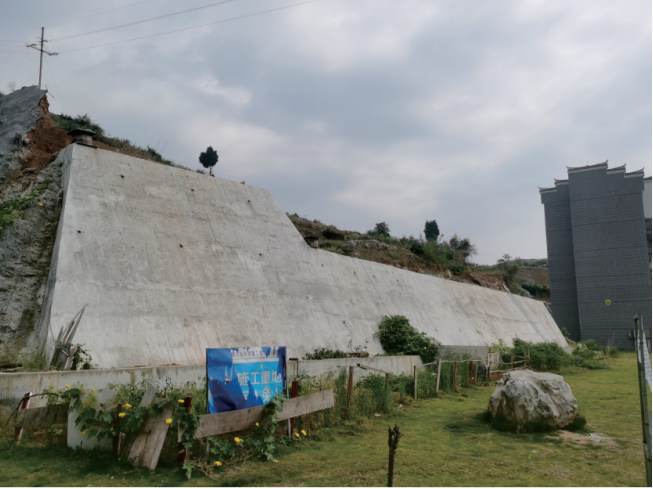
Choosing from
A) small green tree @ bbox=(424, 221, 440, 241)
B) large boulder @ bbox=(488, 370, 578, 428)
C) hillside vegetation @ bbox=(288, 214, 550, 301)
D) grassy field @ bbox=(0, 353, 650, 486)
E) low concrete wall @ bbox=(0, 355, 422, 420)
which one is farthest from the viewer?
small green tree @ bbox=(424, 221, 440, 241)

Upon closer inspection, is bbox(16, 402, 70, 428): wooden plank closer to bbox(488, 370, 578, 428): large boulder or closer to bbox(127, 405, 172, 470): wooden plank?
bbox(127, 405, 172, 470): wooden plank

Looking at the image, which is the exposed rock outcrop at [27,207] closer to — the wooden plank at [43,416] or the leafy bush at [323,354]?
the wooden plank at [43,416]

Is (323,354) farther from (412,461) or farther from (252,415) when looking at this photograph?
(412,461)

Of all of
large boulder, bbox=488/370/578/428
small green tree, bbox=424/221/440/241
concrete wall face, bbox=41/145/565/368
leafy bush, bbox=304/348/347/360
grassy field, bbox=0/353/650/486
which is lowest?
grassy field, bbox=0/353/650/486

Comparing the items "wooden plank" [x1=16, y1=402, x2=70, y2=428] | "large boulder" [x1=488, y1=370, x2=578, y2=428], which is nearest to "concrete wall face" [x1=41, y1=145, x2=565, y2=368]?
"wooden plank" [x1=16, y1=402, x2=70, y2=428]

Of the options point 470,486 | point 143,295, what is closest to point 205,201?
point 143,295

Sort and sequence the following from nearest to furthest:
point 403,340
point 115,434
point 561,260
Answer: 1. point 115,434
2. point 403,340
3. point 561,260

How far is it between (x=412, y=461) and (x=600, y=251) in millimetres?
32040

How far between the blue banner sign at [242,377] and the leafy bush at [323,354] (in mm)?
5358

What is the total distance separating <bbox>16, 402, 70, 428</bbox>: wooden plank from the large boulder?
686cm

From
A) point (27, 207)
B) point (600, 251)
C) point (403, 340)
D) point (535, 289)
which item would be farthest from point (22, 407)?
point (535, 289)

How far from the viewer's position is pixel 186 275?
11.7 m

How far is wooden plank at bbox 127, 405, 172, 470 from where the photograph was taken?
558 cm

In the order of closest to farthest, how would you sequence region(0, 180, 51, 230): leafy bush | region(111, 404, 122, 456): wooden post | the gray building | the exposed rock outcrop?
region(111, 404, 122, 456): wooden post → the exposed rock outcrop → region(0, 180, 51, 230): leafy bush → the gray building
